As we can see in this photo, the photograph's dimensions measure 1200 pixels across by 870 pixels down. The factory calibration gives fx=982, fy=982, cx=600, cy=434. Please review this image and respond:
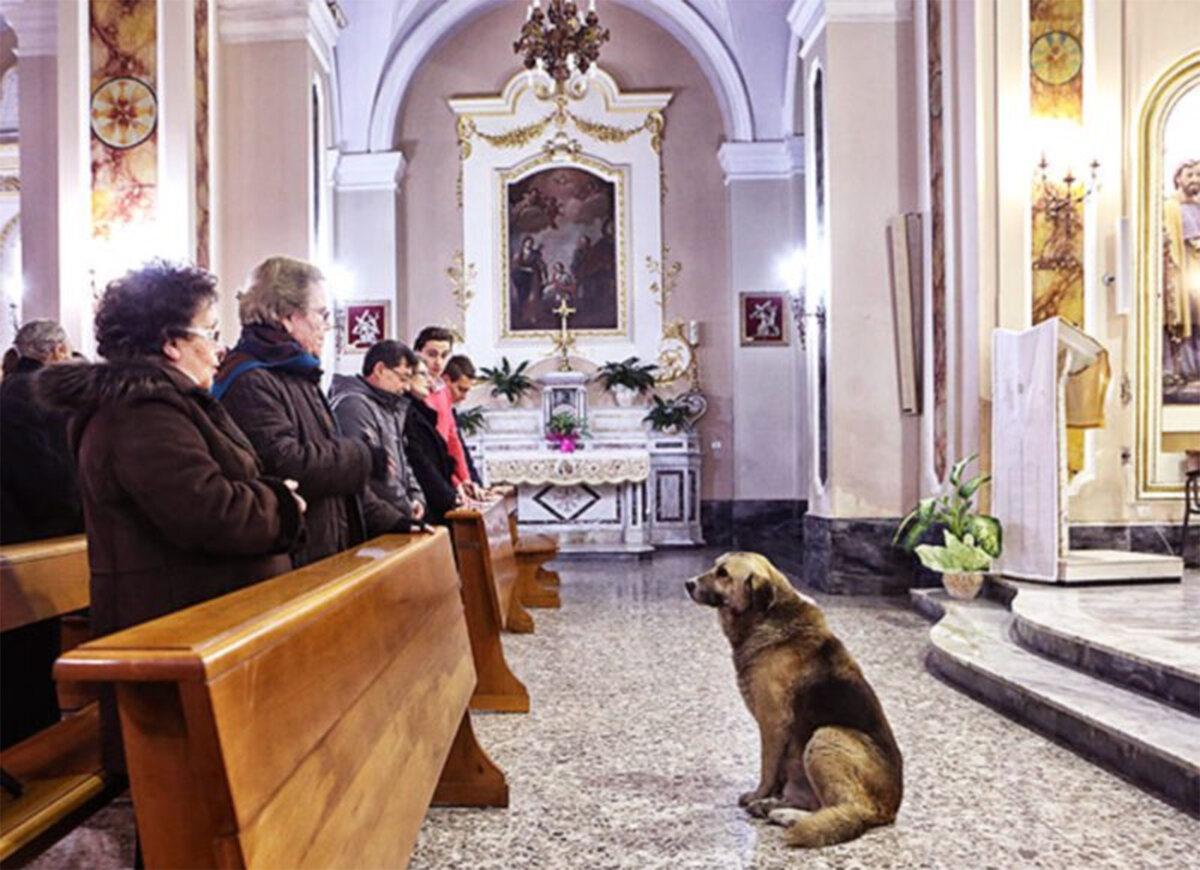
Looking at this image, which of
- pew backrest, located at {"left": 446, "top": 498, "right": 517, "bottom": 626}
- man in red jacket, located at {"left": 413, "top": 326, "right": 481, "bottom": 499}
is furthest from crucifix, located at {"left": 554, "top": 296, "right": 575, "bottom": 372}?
pew backrest, located at {"left": 446, "top": 498, "right": 517, "bottom": 626}

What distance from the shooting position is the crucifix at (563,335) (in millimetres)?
11117

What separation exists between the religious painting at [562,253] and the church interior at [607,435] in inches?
1.9

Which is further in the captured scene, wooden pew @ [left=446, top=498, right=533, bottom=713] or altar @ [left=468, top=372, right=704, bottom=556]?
altar @ [left=468, top=372, right=704, bottom=556]

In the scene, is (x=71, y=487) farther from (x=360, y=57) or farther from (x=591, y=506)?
(x=360, y=57)

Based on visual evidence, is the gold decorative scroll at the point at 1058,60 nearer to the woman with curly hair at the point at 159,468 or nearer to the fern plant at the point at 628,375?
the fern plant at the point at 628,375

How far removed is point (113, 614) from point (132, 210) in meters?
5.39

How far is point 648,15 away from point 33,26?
6427 mm

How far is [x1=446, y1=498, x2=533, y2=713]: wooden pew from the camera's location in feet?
12.9

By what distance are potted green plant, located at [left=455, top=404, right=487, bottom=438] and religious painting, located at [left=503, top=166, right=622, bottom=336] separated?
3.73 ft

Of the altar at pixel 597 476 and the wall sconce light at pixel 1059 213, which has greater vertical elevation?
the wall sconce light at pixel 1059 213

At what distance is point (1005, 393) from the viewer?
19.7ft

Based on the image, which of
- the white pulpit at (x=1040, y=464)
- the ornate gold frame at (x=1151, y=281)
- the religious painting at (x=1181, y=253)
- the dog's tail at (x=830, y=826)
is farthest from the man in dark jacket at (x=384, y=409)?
the religious painting at (x=1181, y=253)

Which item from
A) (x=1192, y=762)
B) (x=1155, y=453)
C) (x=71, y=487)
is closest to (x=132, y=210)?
(x=71, y=487)

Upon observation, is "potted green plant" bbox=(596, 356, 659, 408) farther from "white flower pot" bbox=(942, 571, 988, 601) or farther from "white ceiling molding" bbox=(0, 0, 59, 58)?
"white ceiling molding" bbox=(0, 0, 59, 58)
